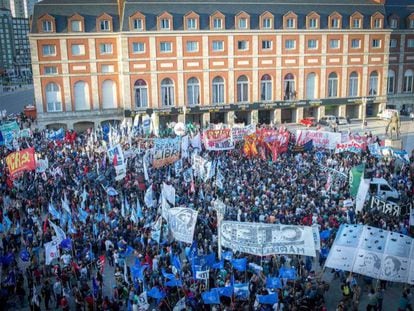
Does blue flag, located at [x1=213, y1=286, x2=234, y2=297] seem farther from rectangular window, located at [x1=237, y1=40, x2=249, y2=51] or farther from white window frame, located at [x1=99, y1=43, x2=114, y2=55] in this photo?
rectangular window, located at [x1=237, y1=40, x2=249, y2=51]

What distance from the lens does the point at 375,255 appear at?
49.1 feet

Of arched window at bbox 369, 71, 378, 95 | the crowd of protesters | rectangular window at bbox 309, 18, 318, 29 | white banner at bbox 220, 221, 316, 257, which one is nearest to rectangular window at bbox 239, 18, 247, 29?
rectangular window at bbox 309, 18, 318, 29

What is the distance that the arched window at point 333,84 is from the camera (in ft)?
180

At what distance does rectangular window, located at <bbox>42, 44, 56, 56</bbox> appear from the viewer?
46.2 meters


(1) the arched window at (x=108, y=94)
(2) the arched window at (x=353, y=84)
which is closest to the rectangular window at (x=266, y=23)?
(2) the arched window at (x=353, y=84)

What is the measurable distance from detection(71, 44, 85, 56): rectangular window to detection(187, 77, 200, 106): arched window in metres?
11.7

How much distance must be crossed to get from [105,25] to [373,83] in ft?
108

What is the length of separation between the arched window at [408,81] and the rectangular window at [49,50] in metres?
43.2

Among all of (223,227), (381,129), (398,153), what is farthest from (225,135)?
(381,129)

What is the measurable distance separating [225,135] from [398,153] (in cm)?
1183

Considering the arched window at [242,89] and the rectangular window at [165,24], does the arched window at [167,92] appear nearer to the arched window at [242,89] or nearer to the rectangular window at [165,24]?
the rectangular window at [165,24]

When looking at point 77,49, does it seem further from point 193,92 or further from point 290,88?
point 290,88

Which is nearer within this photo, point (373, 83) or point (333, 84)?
point (333, 84)

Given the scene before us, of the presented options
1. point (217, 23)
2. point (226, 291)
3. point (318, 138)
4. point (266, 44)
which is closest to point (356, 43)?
point (266, 44)
